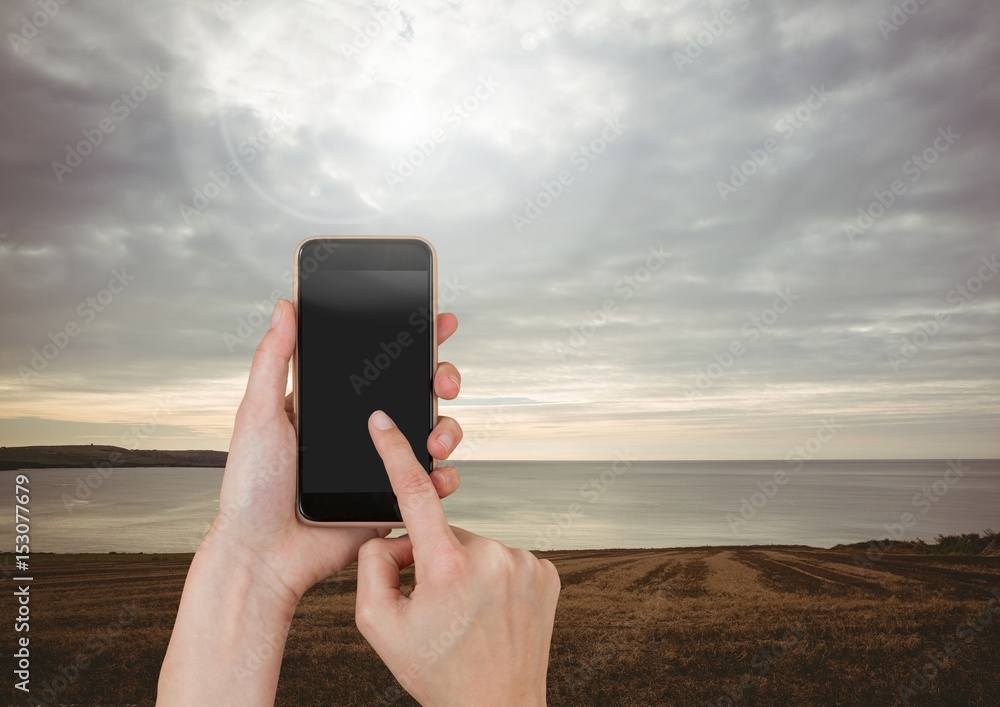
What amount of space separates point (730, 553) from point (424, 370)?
46.2 ft

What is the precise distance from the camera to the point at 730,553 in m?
14.1

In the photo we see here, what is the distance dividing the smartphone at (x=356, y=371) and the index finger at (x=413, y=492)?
34 cm

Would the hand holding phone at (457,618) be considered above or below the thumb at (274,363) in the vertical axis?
below

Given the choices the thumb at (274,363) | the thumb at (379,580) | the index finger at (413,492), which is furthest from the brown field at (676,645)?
the index finger at (413,492)

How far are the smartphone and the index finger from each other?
0.34m

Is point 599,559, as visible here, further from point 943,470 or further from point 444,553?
point 943,470

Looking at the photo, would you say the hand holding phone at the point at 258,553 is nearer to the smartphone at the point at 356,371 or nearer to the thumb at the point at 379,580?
the smartphone at the point at 356,371

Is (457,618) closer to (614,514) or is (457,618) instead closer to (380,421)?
(380,421)

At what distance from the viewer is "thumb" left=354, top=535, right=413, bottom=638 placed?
112 cm

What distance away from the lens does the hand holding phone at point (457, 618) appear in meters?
1.04

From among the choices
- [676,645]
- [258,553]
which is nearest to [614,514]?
[676,645]

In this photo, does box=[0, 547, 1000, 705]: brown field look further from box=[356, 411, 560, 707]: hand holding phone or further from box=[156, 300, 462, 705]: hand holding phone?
box=[356, 411, 560, 707]: hand holding phone

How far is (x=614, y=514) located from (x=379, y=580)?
164 ft

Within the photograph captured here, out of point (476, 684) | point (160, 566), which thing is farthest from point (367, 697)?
point (160, 566)
